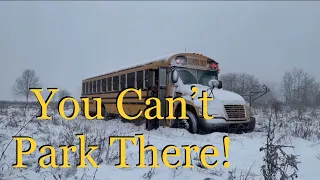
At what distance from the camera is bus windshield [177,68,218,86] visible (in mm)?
8453

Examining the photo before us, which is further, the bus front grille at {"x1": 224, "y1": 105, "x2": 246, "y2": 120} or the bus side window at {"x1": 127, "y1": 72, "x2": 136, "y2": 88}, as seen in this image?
the bus side window at {"x1": 127, "y1": 72, "x2": 136, "y2": 88}

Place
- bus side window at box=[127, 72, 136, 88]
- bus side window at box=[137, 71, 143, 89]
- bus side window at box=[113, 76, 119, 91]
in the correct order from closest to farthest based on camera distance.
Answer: bus side window at box=[137, 71, 143, 89] < bus side window at box=[127, 72, 136, 88] < bus side window at box=[113, 76, 119, 91]

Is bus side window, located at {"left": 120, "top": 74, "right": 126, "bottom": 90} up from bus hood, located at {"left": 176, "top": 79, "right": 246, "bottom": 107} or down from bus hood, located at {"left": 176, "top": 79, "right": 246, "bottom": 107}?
up

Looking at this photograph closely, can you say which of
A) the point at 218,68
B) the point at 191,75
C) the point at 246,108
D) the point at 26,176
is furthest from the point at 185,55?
the point at 26,176

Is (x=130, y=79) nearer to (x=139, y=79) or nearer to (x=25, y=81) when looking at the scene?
(x=139, y=79)

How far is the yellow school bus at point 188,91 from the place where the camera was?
23.9ft

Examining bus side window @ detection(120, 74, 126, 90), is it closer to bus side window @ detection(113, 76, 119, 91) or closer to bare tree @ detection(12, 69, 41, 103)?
bus side window @ detection(113, 76, 119, 91)

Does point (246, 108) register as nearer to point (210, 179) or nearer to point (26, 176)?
point (210, 179)

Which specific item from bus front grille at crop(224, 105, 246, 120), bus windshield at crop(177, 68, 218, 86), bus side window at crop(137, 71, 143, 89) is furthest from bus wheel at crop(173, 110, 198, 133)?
bus side window at crop(137, 71, 143, 89)

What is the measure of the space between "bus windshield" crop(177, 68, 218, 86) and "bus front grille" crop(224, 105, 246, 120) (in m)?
1.48

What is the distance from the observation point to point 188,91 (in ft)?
25.7

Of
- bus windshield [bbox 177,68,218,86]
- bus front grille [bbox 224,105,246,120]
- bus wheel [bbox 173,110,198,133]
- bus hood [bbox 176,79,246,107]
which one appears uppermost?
bus windshield [bbox 177,68,218,86]

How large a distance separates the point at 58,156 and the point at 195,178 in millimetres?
1843

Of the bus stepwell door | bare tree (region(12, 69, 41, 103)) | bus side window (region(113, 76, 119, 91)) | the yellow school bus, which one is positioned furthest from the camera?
bare tree (region(12, 69, 41, 103))
